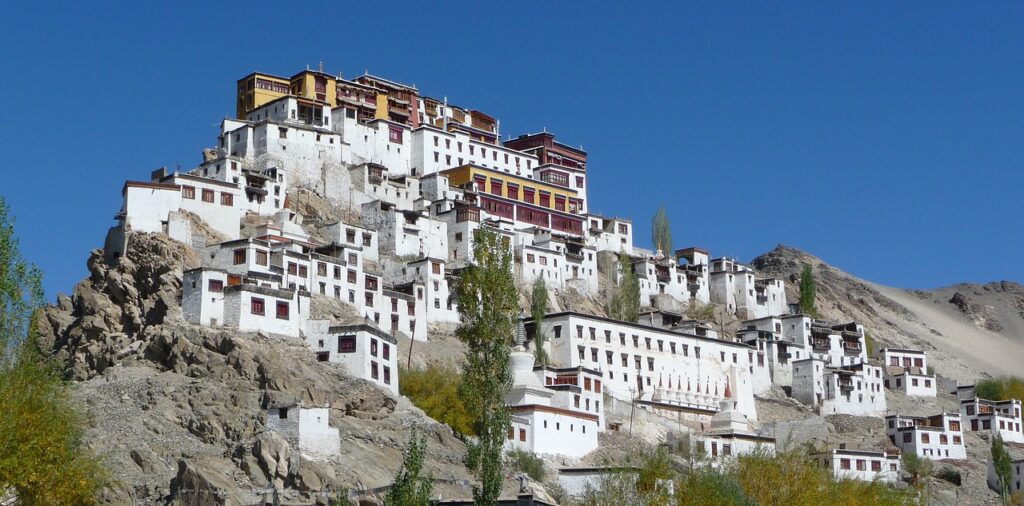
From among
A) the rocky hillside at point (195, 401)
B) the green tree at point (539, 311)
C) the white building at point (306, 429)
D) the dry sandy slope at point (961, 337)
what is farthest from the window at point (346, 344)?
the dry sandy slope at point (961, 337)

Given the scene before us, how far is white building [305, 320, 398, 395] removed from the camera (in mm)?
61438

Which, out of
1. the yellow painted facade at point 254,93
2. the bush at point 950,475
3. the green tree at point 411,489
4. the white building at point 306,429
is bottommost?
the green tree at point 411,489

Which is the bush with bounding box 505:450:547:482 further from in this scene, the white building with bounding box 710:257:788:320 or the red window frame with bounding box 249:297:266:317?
the white building with bounding box 710:257:788:320

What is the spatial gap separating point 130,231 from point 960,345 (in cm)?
7817

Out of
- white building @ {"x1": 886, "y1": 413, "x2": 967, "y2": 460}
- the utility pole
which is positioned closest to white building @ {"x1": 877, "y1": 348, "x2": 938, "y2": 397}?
white building @ {"x1": 886, "y1": 413, "x2": 967, "y2": 460}

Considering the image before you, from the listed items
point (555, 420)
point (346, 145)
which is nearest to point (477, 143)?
point (346, 145)

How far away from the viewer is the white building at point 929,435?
80.3 m

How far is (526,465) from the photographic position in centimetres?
5916

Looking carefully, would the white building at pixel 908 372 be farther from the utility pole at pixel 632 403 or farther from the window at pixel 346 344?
the window at pixel 346 344

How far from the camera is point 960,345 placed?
414 feet

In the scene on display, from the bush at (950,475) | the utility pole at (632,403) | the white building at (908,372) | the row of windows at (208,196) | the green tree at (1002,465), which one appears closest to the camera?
the utility pole at (632,403)

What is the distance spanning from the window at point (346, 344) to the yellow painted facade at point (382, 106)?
3423 cm

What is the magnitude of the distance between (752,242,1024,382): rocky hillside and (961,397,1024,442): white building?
52.0 ft

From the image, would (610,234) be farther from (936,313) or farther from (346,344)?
(936,313)
